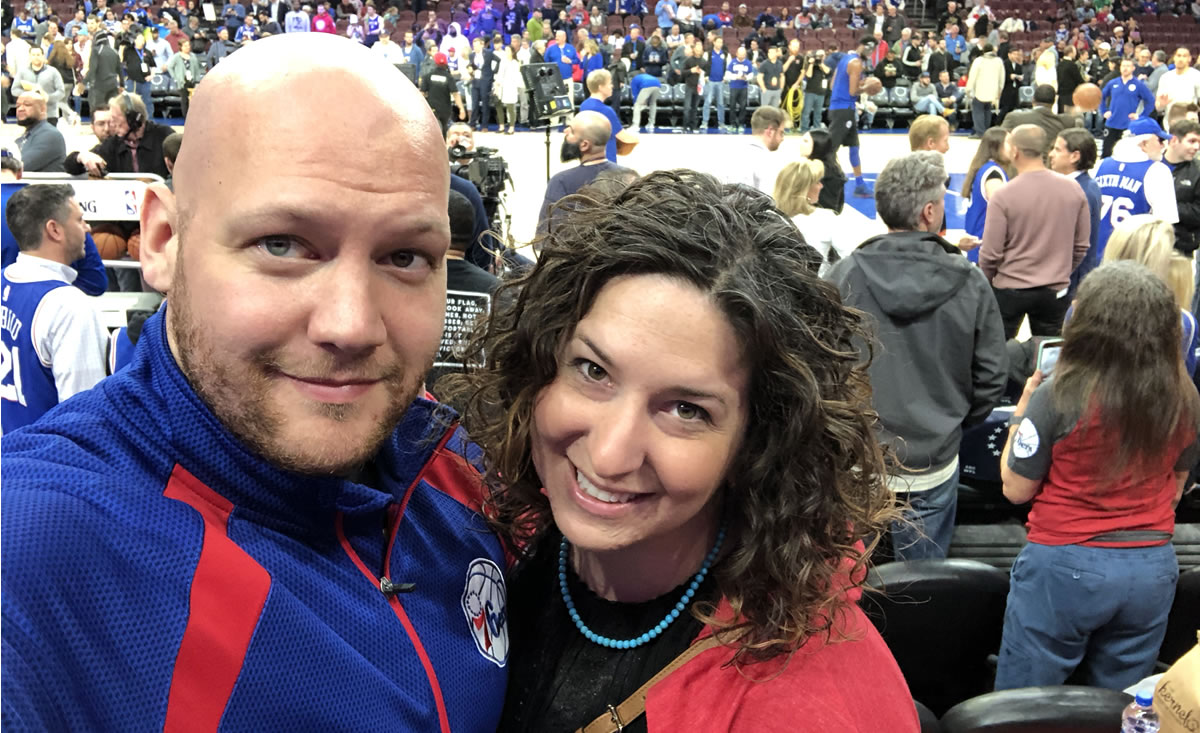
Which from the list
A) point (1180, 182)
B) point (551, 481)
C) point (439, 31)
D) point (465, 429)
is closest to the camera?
point (551, 481)

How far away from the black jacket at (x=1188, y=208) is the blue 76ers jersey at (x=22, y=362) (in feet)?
20.6

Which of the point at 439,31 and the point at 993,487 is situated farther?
the point at 439,31

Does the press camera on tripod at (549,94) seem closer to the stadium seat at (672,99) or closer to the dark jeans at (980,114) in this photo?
the stadium seat at (672,99)

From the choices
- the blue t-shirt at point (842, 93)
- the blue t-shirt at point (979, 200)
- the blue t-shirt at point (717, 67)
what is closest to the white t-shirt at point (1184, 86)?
Result: the blue t-shirt at point (842, 93)

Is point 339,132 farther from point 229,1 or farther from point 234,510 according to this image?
point 229,1

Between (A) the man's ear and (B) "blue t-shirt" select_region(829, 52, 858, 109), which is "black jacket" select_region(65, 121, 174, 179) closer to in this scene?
(A) the man's ear

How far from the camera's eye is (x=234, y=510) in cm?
101

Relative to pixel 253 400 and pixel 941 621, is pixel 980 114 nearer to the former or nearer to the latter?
pixel 941 621

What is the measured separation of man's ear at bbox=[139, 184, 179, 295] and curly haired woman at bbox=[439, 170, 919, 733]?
1.48 feet

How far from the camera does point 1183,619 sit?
2803 mm

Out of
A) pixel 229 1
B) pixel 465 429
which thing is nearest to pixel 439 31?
pixel 229 1

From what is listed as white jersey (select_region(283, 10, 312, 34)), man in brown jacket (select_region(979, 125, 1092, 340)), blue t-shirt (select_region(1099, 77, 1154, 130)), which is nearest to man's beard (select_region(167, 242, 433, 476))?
man in brown jacket (select_region(979, 125, 1092, 340))

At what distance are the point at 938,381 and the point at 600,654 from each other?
7.59ft

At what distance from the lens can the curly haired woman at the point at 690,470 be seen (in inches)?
46.9
